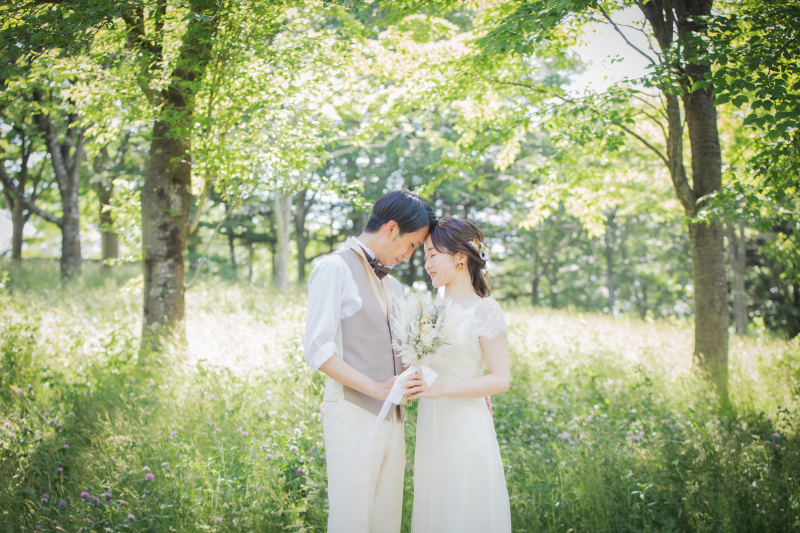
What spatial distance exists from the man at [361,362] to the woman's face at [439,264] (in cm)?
26

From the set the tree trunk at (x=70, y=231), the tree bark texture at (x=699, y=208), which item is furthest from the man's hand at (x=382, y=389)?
the tree trunk at (x=70, y=231)

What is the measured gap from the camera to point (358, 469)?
229cm

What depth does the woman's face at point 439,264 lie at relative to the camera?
2.79 m

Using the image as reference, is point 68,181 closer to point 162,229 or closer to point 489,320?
point 162,229

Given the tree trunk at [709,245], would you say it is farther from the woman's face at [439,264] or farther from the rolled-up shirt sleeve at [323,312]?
the rolled-up shirt sleeve at [323,312]

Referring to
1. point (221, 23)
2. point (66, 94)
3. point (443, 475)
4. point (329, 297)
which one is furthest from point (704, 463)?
point (66, 94)

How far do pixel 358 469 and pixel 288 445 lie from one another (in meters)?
1.61

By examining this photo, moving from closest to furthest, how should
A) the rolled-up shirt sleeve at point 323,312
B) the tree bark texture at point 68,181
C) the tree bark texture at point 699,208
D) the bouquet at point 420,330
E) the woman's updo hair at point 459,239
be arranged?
the rolled-up shirt sleeve at point 323,312, the bouquet at point 420,330, the woman's updo hair at point 459,239, the tree bark texture at point 699,208, the tree bark texture at point 68,181

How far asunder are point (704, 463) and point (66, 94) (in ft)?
24.2

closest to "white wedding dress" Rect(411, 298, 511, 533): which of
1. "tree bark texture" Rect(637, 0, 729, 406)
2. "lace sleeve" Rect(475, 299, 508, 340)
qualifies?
"lace sleeve" Rect(475, 299, 508, 340)

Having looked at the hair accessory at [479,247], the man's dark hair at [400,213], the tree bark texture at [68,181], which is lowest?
the hair accessory at [479,247]

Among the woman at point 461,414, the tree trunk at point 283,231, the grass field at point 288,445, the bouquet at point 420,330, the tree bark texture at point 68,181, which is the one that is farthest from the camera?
the tree trunk at point 283,231

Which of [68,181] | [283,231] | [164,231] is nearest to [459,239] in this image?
[164,231]

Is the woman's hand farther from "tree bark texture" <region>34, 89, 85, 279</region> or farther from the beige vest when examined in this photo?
"tree bark texture" <region>34, 89, 85, 279</region>
